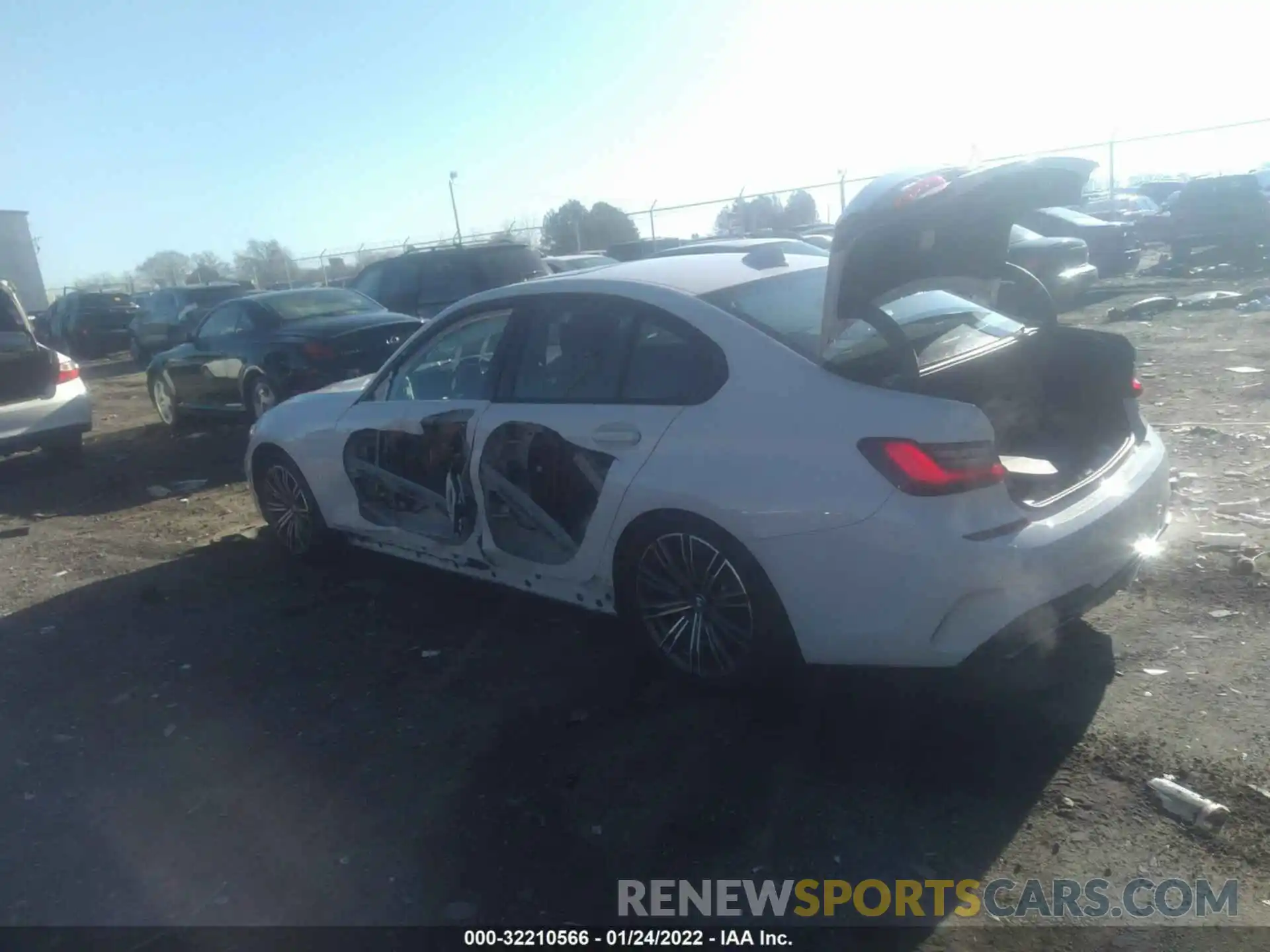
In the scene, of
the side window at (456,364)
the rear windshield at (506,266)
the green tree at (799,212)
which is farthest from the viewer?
the green tree at (799,212)

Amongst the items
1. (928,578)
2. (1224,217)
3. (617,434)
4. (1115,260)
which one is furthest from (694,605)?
(1224,217)

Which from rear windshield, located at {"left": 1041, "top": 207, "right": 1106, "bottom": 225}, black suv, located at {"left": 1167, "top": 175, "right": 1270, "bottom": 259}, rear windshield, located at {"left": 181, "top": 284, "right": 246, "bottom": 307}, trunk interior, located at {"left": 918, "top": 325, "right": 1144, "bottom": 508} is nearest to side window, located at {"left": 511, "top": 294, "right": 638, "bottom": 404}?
trunk interior, located at {"left": 918, "top": 325, "right": 1144, "bottom": 508}

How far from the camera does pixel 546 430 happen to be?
448 cm

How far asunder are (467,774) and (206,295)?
2003cm

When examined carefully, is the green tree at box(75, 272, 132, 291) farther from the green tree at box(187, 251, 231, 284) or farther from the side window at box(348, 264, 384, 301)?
the side window at box(348, 264, 384, 301)

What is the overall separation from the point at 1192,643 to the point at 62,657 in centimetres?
526

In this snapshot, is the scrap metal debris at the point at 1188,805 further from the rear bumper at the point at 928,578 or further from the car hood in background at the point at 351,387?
the car hood in background at the point at 351,387

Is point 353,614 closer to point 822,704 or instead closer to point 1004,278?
point 822,704

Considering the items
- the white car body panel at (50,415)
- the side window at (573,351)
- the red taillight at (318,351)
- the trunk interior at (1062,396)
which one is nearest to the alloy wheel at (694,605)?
the side window at (573,351)

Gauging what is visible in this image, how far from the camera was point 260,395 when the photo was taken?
10.4 meters

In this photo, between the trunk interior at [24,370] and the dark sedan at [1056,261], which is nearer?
the trunk interior at [24,370]

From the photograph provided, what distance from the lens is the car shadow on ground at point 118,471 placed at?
29.1ft

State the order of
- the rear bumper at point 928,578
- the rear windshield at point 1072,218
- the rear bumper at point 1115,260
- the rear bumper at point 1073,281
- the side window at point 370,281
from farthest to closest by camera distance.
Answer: the rear bumper at point 1115,260
the rear windshield at point 1072,218
the rear bumper at point 1073,281
the side window at point 370,281
the rear bumper at point 928,578

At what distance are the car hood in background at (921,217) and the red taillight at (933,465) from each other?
52 centimetres
